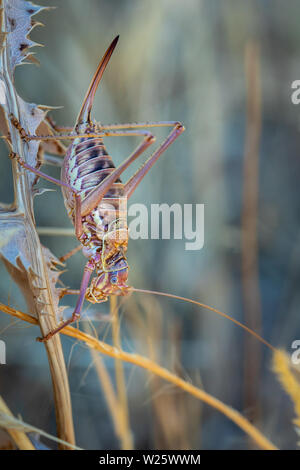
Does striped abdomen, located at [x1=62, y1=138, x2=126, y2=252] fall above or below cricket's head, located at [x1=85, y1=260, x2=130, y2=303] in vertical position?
above

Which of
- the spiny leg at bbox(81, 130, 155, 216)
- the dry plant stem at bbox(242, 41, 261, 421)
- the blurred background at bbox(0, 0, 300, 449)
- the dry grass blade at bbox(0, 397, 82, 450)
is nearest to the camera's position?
the dry grass blade at bbox(0, 397, 82, 450)

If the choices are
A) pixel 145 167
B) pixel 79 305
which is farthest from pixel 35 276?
pixel 145 167

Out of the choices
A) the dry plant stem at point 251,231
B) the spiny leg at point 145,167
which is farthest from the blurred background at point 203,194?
the spiny leg at point 145,167

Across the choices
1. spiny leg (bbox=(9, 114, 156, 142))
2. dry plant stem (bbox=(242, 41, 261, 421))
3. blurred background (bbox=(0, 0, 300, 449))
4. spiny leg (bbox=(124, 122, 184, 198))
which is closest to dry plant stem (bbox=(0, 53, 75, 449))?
spiny leg (bbox=(9, 114, 156, 142))

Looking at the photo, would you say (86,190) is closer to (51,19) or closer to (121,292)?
(121,292)

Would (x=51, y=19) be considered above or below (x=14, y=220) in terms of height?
above

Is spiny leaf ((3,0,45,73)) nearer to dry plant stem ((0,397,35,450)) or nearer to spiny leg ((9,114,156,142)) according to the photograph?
spiny leg ((9,114,156,142))

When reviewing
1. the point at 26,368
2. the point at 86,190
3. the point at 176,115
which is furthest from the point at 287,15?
the point at 26,368
